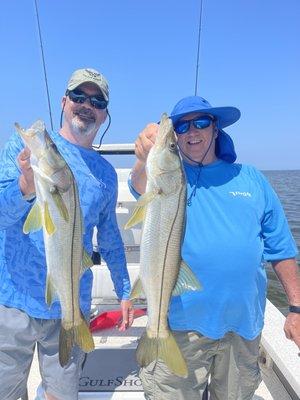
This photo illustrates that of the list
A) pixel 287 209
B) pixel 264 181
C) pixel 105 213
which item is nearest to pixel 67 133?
pixel 105 213

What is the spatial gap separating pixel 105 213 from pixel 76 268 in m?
0.83

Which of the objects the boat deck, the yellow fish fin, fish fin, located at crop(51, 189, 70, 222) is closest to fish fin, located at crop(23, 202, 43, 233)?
fish fin, located at crop(51, 189, 70, 222)

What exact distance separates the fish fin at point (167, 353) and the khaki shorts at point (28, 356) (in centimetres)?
64

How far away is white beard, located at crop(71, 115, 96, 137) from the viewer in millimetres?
3021

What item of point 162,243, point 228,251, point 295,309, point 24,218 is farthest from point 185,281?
point 24,218

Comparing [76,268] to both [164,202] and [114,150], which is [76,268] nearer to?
[164,202]

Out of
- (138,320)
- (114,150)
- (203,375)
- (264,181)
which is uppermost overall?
(264,181)

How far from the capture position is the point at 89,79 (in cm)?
305

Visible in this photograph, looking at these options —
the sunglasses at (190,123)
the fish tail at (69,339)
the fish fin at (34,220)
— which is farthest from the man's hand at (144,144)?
the fish tail at (69,339)

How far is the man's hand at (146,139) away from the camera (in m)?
2.62

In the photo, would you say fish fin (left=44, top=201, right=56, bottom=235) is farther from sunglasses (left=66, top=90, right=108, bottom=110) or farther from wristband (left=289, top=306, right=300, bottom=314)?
wristband (left=289, top=306, right=300, bottom=314)

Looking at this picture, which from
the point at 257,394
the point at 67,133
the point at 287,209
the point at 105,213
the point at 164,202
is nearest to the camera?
the point at 164,202

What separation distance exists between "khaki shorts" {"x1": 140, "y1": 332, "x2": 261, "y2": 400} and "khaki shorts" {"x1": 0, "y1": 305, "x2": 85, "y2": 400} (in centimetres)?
58

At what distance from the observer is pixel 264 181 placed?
10.7ft
